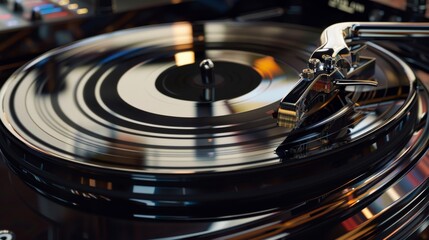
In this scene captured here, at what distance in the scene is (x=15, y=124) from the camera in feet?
2.15

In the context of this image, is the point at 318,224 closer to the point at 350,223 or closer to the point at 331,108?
the point at 350,223

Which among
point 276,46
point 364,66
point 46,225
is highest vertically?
point 276,46

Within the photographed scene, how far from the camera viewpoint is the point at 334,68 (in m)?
0.66

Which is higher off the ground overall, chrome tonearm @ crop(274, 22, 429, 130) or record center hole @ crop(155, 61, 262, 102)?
record center hole @ crop(155, 61, 262, 102)

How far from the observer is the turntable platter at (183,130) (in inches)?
21.6

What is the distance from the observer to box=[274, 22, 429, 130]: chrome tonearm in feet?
1.99

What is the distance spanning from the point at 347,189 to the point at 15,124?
368 mm

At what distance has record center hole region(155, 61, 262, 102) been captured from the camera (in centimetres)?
74

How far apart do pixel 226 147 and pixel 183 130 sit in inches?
2.4

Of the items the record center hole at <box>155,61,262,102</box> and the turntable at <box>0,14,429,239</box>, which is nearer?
the turntable at <box>0,14,429,239</box>

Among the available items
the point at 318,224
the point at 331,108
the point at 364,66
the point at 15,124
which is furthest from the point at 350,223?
the point at 15,124

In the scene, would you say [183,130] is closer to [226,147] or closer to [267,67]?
[226,147]

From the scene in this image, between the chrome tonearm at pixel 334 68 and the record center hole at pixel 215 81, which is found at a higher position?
the record center hole at pixel 215 81

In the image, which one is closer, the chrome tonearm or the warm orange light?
the chrome tonearm
